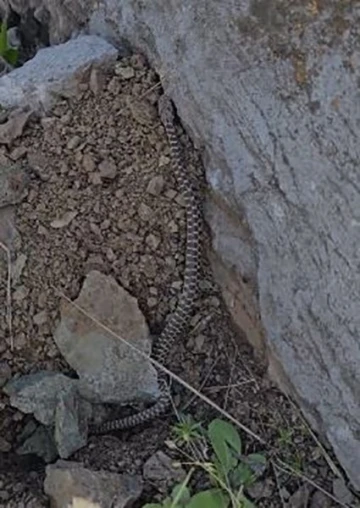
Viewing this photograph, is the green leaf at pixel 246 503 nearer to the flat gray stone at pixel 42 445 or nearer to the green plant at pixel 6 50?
the flat gray stone at pixel 42 445

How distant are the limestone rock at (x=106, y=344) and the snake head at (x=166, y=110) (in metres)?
0.70

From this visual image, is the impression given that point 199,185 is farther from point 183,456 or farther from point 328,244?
point 183,456

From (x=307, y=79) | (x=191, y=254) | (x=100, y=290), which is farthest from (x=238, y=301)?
(x=307, y=79)

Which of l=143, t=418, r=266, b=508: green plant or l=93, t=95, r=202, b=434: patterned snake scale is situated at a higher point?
l=93, t=95, r=202, b=434: patterned snake scale

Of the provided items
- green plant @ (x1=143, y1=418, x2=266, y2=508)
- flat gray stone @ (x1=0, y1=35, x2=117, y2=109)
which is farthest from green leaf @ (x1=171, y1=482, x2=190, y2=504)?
flat gray stone @ (x1=0, y1=35, x2=117, y2=109)

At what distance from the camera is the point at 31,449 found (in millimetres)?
4363

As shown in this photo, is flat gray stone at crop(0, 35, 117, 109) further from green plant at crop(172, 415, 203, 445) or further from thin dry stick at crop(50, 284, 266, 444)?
green plant at crop(172, 415, 203, 445)

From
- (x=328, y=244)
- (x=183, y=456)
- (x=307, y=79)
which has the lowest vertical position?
(x=183, y=456)

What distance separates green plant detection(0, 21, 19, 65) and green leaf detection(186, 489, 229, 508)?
2479 millimetres

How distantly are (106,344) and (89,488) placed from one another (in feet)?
2.18

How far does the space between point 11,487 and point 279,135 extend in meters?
1.69

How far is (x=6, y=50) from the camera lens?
5383 mm

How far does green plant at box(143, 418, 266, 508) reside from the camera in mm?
3961

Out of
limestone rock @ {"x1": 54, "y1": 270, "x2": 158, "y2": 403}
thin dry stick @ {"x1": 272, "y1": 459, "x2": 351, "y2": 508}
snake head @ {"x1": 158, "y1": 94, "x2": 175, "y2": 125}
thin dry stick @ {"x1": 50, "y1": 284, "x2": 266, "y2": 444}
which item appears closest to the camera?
thin dry stick @ {"x1": 272, "y1": 459, "x2": 351, "y2": 508}
